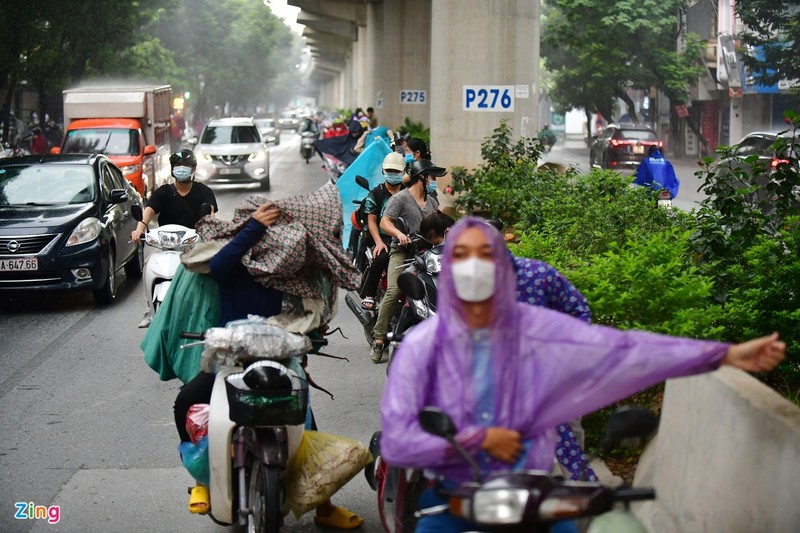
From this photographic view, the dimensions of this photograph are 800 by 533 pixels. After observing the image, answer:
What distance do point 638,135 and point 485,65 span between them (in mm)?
19811

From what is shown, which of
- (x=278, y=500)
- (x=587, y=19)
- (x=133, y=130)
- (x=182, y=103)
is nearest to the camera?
(x=278, y=500)

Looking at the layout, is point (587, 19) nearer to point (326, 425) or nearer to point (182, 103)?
point (182, 103)

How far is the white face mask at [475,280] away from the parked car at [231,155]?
86.0 ft

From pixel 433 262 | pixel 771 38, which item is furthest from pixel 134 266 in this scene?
pixel 771 38

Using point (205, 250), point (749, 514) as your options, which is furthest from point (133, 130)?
point (749, 514)

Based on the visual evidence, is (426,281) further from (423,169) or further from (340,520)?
(340,520)

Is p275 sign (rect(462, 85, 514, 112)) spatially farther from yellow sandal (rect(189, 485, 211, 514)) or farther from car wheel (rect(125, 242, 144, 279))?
yellow sandal (rect(189, 485, 211, 514))

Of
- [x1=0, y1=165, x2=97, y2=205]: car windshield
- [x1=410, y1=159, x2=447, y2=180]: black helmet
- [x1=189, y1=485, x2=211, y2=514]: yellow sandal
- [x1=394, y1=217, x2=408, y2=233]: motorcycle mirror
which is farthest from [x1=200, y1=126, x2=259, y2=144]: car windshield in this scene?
[x1=189, y1=485, x2=211, y2=514]: yellow sandal

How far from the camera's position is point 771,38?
37750 millimetres

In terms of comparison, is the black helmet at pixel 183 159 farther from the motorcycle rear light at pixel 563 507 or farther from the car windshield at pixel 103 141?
the car windshield at pixel 103 141

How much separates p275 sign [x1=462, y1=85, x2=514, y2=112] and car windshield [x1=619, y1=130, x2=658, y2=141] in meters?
19.1

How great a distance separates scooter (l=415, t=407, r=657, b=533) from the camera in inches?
128

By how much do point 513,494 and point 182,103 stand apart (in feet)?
256

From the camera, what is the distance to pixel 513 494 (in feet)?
10.7
